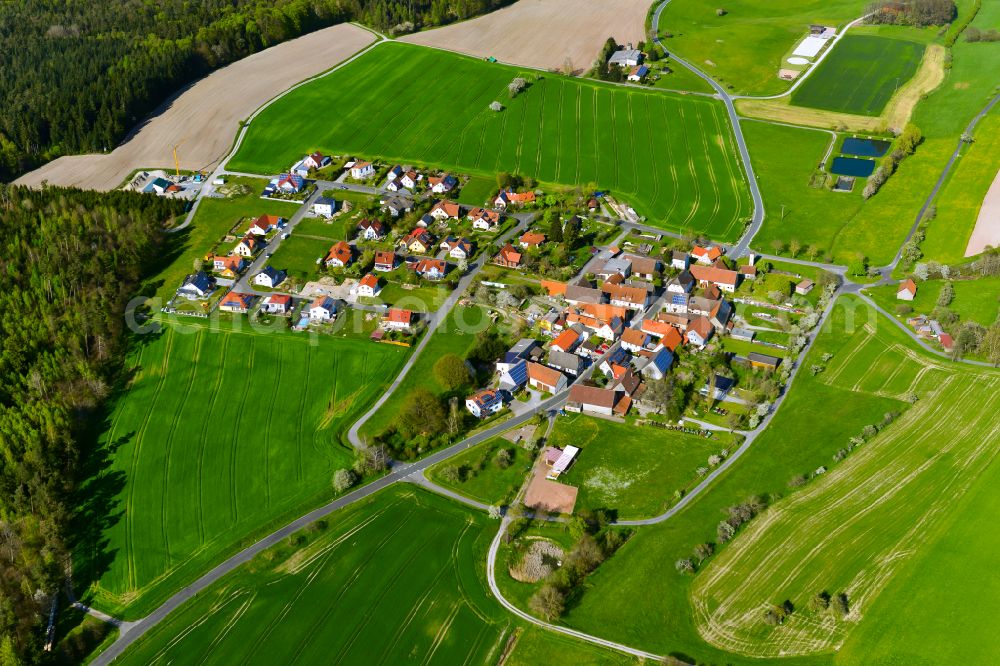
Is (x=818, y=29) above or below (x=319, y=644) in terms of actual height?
above

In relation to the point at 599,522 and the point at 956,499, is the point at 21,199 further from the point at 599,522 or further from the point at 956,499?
the point at 956,499

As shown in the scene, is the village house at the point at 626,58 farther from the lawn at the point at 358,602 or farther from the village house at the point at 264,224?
the lawn at the point at 358,602

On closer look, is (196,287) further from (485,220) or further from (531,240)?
(531,240)

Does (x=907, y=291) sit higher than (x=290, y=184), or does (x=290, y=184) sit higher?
(x=290, y=184)

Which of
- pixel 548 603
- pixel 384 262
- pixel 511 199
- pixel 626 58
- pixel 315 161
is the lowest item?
pixel 548 603

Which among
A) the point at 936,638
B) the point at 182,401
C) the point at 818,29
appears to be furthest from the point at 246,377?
the point at 818,29

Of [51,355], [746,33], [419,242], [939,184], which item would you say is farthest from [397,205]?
[746,33]
